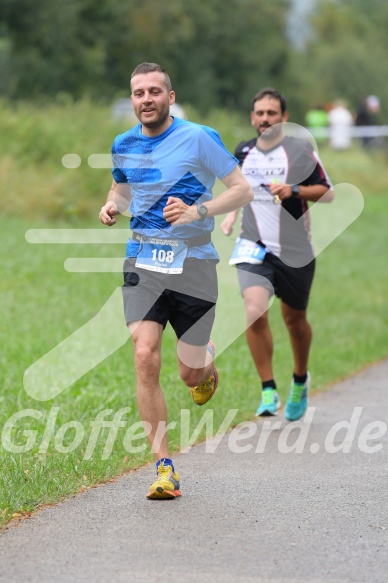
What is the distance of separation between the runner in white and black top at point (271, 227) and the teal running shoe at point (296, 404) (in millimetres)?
294

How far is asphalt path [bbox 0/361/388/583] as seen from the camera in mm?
5180

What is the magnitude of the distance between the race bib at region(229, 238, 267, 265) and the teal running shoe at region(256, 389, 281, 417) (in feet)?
3.18

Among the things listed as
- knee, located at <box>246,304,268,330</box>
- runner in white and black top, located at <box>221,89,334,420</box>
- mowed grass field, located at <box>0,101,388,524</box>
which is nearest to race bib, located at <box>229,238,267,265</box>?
runner in white and black top, located at <box>221,89,334,420</box>

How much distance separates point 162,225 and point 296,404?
3.15 m

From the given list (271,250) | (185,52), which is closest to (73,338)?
(271,250)

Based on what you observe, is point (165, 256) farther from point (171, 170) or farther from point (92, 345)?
point (92, 345)

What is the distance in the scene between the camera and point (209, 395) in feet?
24.2

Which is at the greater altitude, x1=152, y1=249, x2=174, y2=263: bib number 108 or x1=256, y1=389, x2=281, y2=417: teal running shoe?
x1=152, y1=249, x2=174, y2=263: bib number 108

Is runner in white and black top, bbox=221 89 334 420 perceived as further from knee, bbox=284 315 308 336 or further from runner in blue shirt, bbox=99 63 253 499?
runner in blue shirt, bbox=99 63 253 499

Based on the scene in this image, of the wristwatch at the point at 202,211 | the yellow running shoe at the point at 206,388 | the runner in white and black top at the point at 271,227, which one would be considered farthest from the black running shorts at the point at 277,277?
the wristwatch at the point at 202,211

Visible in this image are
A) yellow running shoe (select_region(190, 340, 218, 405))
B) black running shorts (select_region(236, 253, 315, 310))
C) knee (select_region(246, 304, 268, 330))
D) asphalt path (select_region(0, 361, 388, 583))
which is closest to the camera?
asphalt path (select_region(0, 361, 388, 583))

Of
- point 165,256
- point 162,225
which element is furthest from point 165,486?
point 162,225

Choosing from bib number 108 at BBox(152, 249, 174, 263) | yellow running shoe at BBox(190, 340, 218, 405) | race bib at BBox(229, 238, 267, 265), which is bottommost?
yellow running shoe at BBox(190, 340, 218, 405)

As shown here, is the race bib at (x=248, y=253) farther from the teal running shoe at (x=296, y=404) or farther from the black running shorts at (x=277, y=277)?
the teal running shoe at (x=296, y=404)
